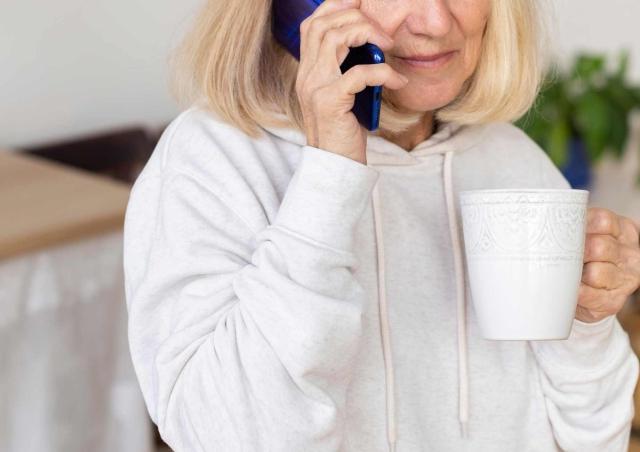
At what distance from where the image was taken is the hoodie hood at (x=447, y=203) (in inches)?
37.7

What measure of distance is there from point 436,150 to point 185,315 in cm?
35

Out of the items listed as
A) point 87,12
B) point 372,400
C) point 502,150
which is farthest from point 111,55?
point 372,400

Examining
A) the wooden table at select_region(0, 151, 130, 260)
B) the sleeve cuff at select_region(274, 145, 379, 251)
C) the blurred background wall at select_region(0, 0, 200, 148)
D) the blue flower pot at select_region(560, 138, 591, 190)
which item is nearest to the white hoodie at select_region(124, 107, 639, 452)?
the sleeve cuff at select_region(274, 145, 379, 251)

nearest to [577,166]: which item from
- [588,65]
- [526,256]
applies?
[588,65]

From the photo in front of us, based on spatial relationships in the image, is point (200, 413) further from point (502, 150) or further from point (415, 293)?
point (502, 150)

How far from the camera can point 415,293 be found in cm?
100

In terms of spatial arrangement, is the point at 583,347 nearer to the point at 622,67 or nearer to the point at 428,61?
the point at 428,61

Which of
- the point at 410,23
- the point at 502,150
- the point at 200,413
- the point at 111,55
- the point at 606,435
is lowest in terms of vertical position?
the point at 111,55

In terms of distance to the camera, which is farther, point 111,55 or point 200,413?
point 111,55

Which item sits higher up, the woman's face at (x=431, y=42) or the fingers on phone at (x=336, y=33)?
the fingers on phone at (x=336, y=33)

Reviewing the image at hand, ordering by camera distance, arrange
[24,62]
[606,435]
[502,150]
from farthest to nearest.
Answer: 1. [24,62]
2. [502,150]
3. [606,435]

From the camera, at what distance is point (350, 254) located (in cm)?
82

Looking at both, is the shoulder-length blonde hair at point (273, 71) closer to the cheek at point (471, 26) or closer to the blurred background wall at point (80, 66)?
the cheek at point (471, 26)

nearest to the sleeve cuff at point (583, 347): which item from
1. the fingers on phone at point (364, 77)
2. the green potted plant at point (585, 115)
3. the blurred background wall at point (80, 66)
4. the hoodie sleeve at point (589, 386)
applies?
the hoodie sleeve at point (589, 386)
